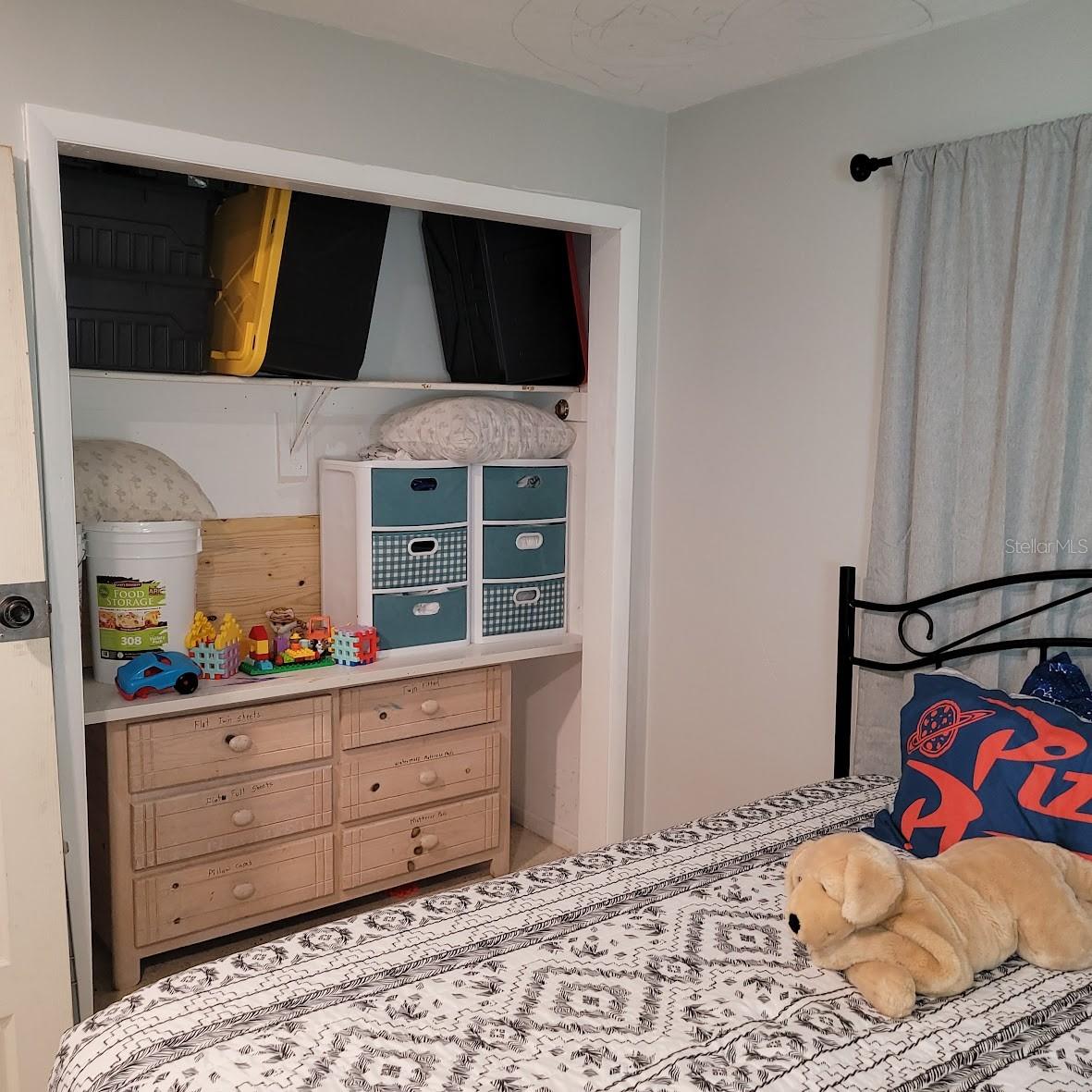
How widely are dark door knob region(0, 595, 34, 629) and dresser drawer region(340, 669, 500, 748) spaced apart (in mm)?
1049

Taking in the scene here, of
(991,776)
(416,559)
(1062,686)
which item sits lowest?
(991,776)

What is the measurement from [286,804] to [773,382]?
176cm

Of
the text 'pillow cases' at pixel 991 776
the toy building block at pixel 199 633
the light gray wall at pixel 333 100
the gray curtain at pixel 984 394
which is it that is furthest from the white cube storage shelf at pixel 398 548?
the text 'pillow cases' at pixel 991 776

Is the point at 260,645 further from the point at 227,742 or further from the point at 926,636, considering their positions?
the point at 926,636

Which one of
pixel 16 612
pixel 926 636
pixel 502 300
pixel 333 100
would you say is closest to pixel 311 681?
pixel 16 612

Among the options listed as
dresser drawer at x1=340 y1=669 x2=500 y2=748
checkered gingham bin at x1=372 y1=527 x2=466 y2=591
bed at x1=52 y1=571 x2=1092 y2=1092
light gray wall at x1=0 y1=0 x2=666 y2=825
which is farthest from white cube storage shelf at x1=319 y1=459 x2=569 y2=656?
bed at x1=52 y1=571 x2=1092 y2=1092

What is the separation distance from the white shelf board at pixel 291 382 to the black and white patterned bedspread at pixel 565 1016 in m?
1.53

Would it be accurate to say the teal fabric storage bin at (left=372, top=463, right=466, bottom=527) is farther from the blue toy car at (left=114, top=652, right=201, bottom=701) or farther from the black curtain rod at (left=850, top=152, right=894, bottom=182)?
the black curtain rod at (left=850, top=152, right=894, bottom=182)

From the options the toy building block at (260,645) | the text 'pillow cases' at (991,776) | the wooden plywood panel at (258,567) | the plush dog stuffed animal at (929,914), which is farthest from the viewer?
the wooden plywood panel at (258,567)


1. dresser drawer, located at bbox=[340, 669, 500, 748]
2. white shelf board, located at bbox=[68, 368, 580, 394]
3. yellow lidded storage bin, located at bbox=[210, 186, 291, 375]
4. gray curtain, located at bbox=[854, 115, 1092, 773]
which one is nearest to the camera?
gray curtain, located at bbox=[854, 115, 1092, 773]

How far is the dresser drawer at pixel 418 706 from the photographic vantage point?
9.82 ft

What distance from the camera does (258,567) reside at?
3.18 meters

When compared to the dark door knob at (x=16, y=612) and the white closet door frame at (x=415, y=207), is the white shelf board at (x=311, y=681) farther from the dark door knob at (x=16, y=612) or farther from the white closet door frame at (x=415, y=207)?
the dark door knob at (x=16, y=612)

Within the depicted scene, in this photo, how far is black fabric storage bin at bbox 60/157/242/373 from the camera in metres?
2.49
